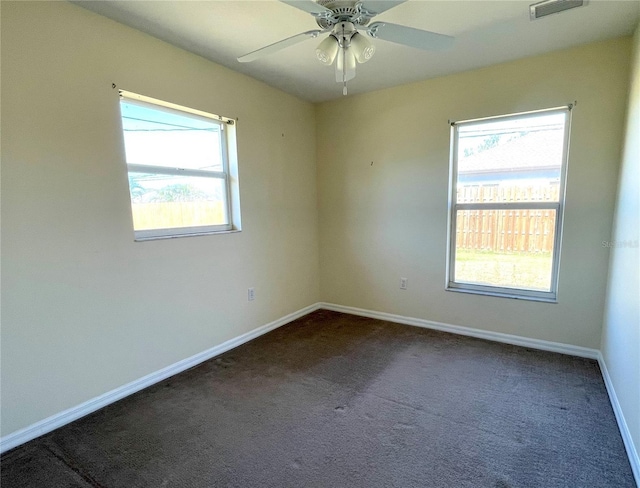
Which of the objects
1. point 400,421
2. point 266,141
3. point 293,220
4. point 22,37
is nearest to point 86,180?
point 22,37

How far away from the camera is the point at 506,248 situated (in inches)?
121

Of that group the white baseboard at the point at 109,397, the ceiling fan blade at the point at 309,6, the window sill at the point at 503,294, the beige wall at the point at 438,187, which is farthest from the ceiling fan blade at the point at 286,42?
Answer: the window sill at the point at 503,294

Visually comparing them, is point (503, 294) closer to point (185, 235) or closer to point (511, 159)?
point (511, 159)

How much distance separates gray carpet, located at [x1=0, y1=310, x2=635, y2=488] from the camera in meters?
1.57

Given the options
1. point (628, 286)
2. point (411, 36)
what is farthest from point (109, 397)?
point (628, 286)

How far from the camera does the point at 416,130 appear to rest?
3303 mm

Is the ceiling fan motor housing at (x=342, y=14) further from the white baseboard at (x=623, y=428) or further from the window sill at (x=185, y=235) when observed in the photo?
the white baseboard at (x=623, y=428)

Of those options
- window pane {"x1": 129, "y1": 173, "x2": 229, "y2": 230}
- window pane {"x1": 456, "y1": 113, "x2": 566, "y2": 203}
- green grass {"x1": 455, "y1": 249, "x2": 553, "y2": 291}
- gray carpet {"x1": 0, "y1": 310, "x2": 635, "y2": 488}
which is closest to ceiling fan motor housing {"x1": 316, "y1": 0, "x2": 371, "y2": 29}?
window pane {"x1": 129, "y1": 173, "x2": 229, "y2": 230}

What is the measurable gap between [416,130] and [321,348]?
7.93 ft

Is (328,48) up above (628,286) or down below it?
above

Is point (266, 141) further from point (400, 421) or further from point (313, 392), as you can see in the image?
point (400, 421)

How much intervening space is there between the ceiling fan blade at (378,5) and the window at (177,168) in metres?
1.71

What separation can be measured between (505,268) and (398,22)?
237 centimetres

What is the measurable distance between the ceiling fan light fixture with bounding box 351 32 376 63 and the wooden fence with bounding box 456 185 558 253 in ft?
6.13
